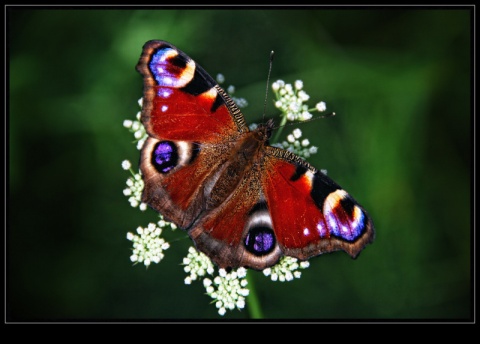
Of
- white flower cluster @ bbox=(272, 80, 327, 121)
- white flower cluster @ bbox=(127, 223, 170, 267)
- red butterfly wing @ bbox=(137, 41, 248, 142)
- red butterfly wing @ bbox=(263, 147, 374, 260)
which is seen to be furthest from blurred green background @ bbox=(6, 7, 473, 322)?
red butterfly wing @ bbox=(263, 147, 374, 260)

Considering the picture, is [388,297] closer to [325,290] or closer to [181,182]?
[325,290]

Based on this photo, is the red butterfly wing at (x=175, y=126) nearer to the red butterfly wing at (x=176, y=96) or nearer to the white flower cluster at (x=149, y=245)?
the red butterfly wing at (x=176, y=96)

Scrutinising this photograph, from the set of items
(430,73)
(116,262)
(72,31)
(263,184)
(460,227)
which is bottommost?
(460,227)

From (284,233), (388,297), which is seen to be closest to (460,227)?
(388,297)

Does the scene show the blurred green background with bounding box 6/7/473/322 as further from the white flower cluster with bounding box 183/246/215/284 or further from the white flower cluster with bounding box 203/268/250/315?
the white flower cluster with bounding box 203/268/250/315

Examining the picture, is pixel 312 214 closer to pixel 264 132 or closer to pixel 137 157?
pixel 264 132
